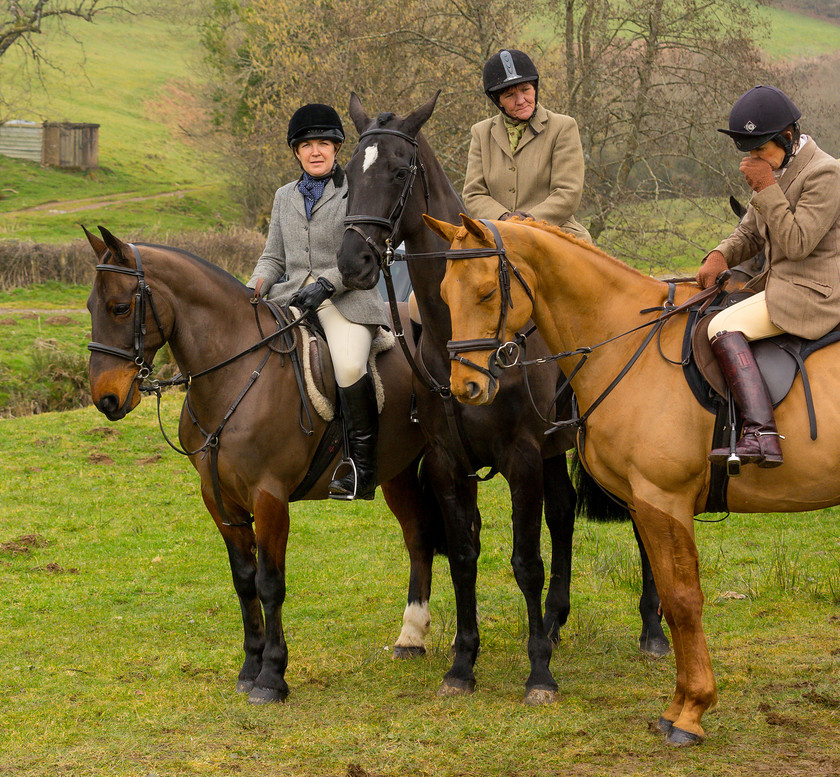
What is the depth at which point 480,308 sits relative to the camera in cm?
420

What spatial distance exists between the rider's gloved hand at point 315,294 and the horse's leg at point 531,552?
1.43 m

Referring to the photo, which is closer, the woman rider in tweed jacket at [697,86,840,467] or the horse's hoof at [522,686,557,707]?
the woman rider in tweed jacket at [697,86,840,467]

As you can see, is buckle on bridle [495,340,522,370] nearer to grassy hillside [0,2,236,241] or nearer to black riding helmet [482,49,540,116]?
black riding helmet [482,49,540,116]

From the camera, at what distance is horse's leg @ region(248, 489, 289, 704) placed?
524 cm

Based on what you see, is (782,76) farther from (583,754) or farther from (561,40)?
(583,754)

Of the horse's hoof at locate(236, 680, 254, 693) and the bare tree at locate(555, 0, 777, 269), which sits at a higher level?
the bare tree at locate(555, 0, 777, 269)

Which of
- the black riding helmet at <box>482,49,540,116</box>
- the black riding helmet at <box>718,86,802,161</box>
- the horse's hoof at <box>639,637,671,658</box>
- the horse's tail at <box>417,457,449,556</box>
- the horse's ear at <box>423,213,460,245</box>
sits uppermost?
the black riding helmet at <box>482,49,540,116</box>

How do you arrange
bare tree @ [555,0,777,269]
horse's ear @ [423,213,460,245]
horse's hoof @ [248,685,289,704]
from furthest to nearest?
bare tree @ [555,0,777,269], horse's hoof @ [248,685,289,704], horse's ear @ [423,213,460,245]

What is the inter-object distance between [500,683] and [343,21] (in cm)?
1355

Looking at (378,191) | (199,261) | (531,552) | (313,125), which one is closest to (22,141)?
(313,125)

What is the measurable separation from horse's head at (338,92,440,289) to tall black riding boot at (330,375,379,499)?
89cm

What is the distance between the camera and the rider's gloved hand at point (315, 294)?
5.53 meters

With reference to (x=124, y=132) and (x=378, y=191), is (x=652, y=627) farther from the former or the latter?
(x=124, y=132)

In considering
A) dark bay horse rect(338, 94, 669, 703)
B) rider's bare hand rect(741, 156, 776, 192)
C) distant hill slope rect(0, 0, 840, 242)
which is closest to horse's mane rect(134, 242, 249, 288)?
dark bay horse rect(338, 94, 669, 703)
